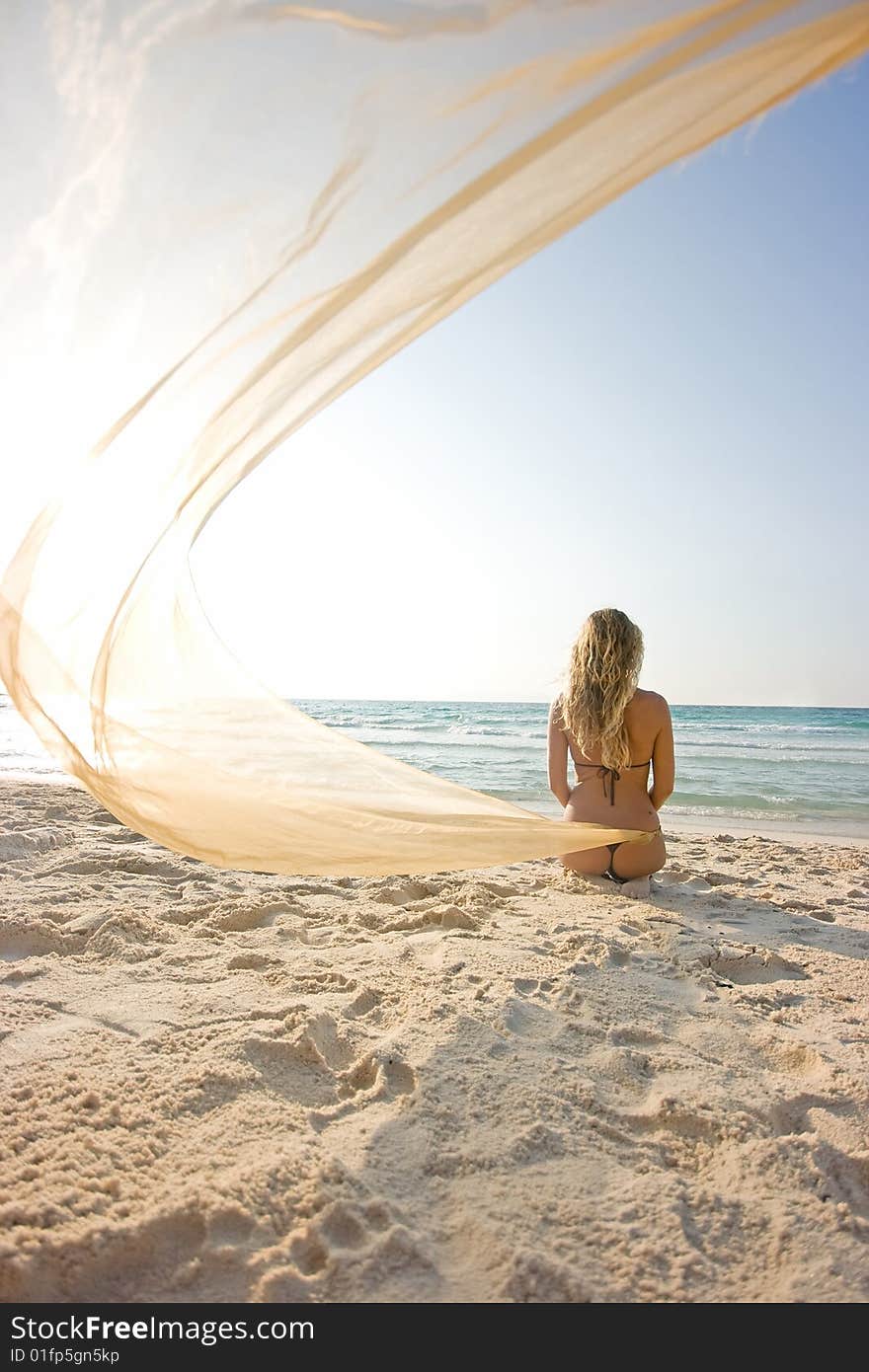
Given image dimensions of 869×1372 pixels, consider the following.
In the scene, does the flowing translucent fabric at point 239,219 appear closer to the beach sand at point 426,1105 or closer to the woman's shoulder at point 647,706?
the beach sand at point 426,1105

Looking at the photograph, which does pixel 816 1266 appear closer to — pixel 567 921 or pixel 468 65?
pixel 567 921

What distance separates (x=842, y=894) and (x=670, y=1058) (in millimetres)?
2183

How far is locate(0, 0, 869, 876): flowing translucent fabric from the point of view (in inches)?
63.2

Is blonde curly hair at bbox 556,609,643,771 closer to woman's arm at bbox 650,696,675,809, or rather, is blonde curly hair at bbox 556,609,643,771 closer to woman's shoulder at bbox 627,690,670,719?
woman's shoulder at bbox 627,690,670,719

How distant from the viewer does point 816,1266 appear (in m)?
1.25

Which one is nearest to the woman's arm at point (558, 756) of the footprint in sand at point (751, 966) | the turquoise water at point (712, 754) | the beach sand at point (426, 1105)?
the beach sand at point (426, 1105)

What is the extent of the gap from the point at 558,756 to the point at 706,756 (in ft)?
37.1

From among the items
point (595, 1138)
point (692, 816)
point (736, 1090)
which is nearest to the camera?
point (595, 1138)

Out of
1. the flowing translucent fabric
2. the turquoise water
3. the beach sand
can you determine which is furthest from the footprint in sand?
the turquoise water

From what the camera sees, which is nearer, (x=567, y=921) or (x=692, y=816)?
(x=567, y=921)

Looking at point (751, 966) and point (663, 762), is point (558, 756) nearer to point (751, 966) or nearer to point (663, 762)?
point (663, 762)

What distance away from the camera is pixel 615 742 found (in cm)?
342

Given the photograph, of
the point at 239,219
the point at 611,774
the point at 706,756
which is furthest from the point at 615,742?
the point at 706,756
